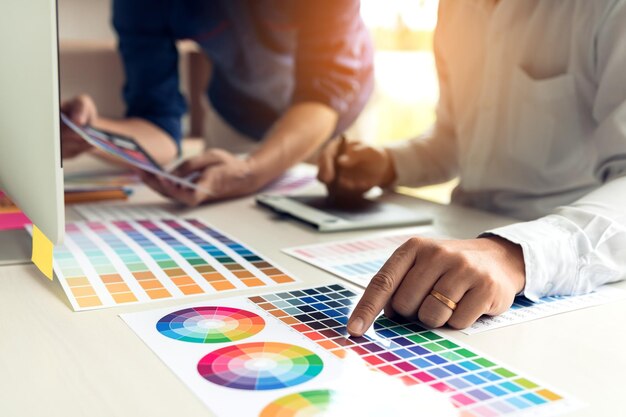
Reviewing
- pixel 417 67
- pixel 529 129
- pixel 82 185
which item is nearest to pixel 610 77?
pixel 529 129

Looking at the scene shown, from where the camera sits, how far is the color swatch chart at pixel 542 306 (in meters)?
0.60

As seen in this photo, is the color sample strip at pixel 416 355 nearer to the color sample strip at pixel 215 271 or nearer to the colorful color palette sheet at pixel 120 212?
the color sample strip at pixel 215 271

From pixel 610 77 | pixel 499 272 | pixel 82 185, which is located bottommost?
pixel 82 185

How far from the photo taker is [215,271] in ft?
2.38

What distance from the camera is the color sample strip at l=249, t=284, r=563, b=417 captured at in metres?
0.46

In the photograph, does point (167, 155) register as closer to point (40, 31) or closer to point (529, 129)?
A: point (529, 129)

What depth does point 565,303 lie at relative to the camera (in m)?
0.66

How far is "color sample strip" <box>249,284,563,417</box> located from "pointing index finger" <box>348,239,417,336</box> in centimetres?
1

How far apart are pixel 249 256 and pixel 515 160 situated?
19.6 inches

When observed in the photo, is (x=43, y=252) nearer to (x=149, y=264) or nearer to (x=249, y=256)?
(x=149, y=264)

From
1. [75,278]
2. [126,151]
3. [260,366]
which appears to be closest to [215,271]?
[75,278]

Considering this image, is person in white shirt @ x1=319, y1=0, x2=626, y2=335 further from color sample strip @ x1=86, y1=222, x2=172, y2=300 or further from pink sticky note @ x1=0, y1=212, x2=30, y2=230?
pink sticky note @ x1=0, y1=212, x2=30, y2=230

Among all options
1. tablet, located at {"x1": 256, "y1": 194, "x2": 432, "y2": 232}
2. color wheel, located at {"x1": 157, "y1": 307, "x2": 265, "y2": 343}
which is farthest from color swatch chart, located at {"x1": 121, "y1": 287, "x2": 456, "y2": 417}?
tablet, located at {"x1": 256, "y1": 194, "x2": 432, "y2": 232}

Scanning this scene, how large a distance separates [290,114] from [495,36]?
421 mm
